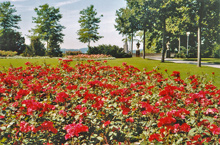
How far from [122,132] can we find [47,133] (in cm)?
108

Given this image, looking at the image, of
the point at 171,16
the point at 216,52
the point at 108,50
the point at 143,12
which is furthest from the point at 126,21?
the point at 216,52

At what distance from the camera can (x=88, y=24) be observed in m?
31.5

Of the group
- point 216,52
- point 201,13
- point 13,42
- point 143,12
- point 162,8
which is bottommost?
point 216,52

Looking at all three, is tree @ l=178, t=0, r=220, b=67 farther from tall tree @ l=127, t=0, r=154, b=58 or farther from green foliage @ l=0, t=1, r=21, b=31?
green foliage @ l=0, t=1, r=21, b=31

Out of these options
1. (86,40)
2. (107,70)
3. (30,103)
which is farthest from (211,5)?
(86,40)

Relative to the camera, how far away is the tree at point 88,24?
29987 mm

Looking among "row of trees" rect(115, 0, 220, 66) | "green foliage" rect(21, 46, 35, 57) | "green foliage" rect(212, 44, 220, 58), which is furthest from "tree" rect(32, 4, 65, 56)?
"green foliage" rect(212, 44, 220, 58)

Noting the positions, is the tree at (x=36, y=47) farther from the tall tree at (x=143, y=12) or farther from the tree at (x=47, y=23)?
the tall tree at (x=143, y=12)

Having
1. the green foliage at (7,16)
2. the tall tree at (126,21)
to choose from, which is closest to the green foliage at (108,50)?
the tall tree at (126,21)

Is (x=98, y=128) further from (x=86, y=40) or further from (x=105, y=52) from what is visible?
(x=86, y=40)

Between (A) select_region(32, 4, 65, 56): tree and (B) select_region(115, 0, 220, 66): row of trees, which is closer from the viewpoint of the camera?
(B) select_region(115, 0, 220, 66): row of trees

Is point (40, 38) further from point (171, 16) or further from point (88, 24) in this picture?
point (171, 16)

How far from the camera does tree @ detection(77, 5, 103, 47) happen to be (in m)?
30.0

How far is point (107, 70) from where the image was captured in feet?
23.7
